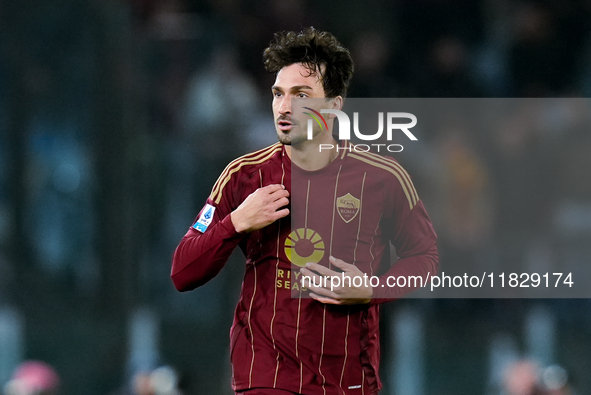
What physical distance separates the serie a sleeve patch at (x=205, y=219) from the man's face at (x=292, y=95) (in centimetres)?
36

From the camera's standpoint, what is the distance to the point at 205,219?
106 inches

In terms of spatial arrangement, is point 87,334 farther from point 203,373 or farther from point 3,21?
point 3,21

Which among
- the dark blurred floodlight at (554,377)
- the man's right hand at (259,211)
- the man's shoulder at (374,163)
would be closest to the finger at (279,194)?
the man's right hand at (259,211)

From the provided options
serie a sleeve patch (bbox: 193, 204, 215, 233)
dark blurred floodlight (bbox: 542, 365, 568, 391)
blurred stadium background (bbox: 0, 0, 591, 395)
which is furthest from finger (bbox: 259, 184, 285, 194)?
dark blurred floodlight (bbox: 542, 365, 568, 391)

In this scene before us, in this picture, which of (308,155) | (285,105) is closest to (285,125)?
(285,105)

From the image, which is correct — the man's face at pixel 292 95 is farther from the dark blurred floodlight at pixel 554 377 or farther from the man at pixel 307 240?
the dark blurred floodlight at pixel 554 377

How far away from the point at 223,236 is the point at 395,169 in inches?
28.6

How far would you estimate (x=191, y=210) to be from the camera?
502 cm

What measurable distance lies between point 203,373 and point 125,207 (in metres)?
1.27

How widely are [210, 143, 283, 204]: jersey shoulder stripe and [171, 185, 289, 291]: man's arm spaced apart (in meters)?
0.14

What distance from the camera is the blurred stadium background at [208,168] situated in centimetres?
465

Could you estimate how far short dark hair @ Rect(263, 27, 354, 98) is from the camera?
2779 mm

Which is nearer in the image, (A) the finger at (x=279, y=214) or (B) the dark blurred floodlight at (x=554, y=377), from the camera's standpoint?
(A) the finger at (x=279, y=214)

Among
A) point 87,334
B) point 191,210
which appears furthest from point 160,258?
point 87,334
